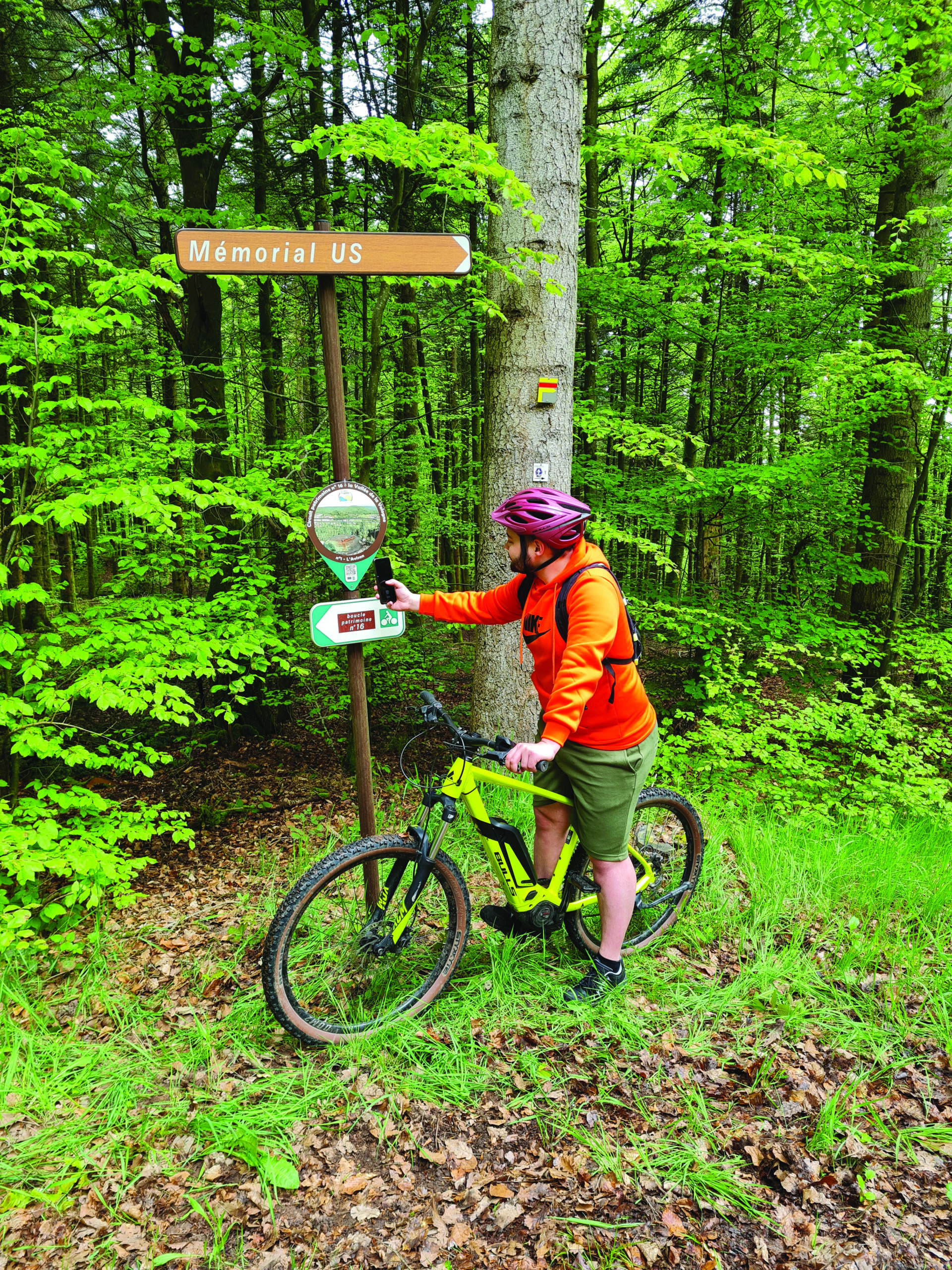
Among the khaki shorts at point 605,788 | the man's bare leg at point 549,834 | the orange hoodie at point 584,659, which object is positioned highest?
the orange hoodie at point 584,659

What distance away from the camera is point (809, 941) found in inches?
136

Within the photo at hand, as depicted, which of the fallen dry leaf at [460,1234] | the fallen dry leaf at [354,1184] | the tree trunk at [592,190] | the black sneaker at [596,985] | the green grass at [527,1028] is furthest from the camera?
the tree trunk at [592,190]

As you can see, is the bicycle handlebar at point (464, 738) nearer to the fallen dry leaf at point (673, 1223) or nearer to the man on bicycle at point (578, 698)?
the man on bicycle at point (578, 698)

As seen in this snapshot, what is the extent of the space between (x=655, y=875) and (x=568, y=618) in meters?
1.64

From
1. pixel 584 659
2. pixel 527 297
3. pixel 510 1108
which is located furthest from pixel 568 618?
pixel 527 297

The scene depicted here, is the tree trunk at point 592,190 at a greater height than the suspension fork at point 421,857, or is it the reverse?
the tree trunk at point 592,190

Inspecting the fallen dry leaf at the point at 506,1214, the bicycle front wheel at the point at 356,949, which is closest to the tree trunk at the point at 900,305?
the bicycle front wheel at the point at 356,949

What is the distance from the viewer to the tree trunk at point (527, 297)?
3777 millimetres

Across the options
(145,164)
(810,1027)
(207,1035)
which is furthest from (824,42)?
(207,1035)

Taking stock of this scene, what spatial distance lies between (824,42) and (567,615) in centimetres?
665

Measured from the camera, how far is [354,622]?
2.73m

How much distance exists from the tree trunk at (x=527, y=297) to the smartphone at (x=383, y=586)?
5.11ft

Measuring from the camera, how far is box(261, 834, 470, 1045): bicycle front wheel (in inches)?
96.5

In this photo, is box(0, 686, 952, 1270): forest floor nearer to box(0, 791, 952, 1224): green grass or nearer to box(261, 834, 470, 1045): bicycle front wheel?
box(0, 791, 952, 1224): green grass
